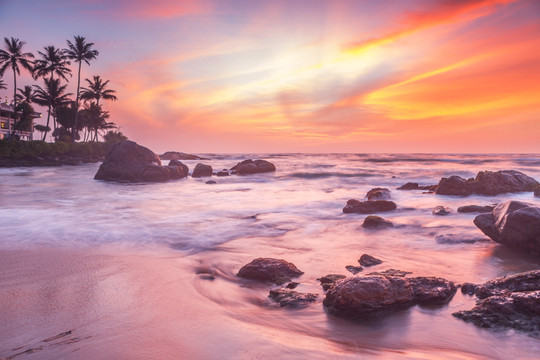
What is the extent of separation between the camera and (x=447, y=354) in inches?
117

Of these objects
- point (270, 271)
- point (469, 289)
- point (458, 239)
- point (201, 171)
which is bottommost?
point (270, 271)

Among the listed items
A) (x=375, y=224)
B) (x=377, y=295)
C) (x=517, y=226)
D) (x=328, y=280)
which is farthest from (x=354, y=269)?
(x=375, y=224)

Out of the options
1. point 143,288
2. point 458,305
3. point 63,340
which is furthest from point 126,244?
point 458,305

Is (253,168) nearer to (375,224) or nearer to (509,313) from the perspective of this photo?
(375,224)

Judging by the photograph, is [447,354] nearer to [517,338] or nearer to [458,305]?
[517,338]

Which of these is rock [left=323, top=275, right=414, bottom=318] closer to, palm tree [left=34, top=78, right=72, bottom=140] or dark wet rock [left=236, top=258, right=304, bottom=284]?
dark wet rock [left=236, top=258, right=304, bottom=284]

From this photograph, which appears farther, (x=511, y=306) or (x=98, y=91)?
(x=98, y=91)

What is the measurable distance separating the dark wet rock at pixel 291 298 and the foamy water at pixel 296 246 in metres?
0.12

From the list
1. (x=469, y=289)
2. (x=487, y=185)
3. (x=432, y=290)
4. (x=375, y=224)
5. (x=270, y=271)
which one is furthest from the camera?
(x=487, y=185)

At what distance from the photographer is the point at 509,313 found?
3441 millimetres

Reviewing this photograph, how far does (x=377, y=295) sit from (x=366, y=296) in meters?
0.14

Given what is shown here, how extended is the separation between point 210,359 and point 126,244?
16.7ft

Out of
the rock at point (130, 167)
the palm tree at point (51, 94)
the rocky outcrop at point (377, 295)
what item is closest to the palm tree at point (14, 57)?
the palm tree at point (51, 94)

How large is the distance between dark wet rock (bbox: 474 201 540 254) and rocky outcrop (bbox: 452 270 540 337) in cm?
219
